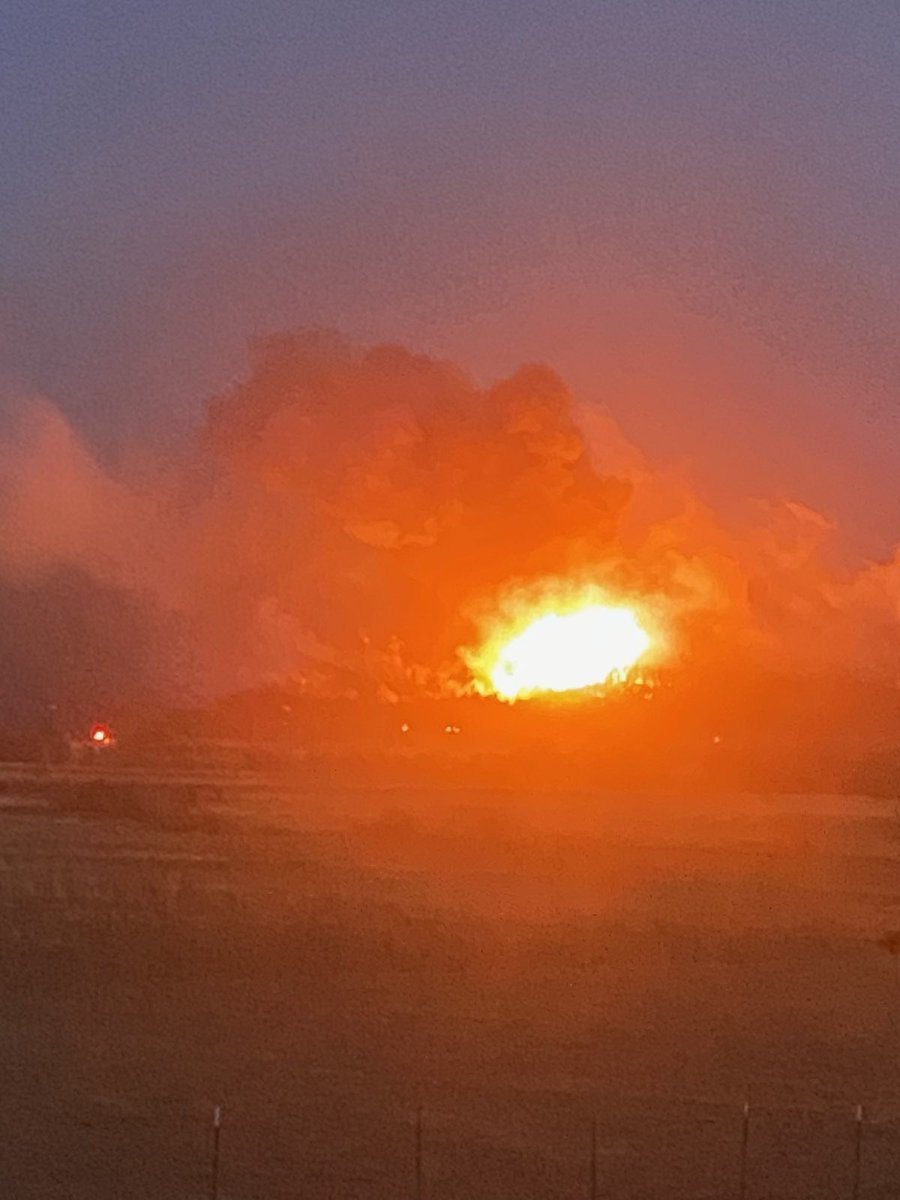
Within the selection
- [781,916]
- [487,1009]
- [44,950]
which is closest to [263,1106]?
[487,1009]

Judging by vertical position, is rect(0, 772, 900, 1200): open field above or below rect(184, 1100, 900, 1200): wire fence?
above

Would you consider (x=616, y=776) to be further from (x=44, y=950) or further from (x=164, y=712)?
(x=44, y=950)

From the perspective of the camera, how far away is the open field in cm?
2609

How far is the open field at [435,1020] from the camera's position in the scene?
26.1m

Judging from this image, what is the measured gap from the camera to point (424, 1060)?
33062 mm

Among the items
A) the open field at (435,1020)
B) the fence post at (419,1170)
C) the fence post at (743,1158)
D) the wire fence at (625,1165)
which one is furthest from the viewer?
the open field at (435,1020)

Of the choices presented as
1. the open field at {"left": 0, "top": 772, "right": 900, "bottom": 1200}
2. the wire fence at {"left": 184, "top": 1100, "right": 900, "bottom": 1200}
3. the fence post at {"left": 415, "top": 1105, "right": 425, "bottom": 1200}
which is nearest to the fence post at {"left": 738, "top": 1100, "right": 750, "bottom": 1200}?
the wire fence at {"left": 184, "top": 1100, "right": 900, "bottom": 1200}

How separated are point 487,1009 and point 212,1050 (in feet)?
23.0

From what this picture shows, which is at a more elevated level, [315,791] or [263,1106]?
[315,791]

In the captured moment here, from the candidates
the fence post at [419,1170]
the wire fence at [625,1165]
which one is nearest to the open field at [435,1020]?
the wire fence at [625,1165]

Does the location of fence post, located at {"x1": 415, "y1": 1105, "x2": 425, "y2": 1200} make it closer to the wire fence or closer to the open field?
the wire fence

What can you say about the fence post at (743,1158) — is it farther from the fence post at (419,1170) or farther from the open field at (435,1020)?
the fence post at (419,1170)

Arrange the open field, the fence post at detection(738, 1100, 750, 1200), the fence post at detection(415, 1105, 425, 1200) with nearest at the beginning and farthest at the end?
the fence post at detection(415, 1105, 425, 1200) < the fence post at detection(738, 1100, 750, 1200) < the open field

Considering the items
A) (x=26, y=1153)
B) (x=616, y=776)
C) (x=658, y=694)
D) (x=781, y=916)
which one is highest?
(x=658, y=694)
